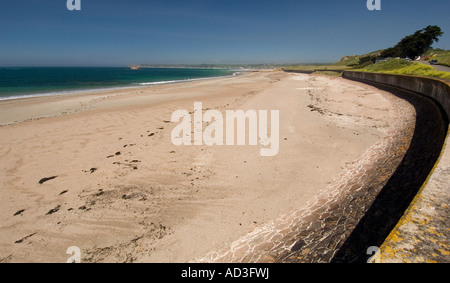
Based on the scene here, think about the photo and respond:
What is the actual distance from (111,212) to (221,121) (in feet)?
23.4

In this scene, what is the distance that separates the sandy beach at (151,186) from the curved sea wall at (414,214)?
1249mm

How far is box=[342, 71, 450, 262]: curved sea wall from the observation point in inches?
77.1

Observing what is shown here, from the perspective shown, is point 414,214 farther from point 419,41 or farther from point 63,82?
point 419,41

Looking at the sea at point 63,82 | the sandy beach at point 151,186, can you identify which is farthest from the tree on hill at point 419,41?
the sandy beach at point 151,186

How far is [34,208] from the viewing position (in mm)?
4777

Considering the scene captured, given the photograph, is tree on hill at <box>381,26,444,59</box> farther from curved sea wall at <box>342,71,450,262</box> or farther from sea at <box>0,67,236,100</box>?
curved sea wall at <box>342,71,450,262</box>

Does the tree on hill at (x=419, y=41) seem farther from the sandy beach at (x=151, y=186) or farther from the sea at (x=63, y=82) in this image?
the sandy beach at (x=151, y=186)

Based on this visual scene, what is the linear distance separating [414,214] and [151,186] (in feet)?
16.6

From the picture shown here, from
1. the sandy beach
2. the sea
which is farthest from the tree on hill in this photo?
the sandy beach

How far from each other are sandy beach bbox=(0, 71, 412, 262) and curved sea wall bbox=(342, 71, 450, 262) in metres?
1.25

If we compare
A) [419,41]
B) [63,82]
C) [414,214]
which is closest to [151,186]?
[414,214]
